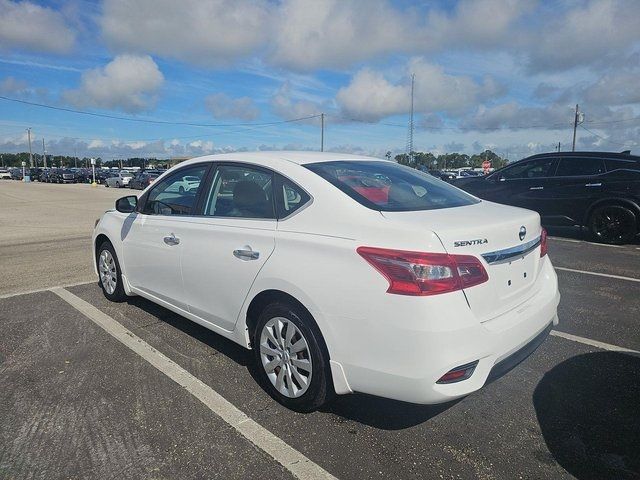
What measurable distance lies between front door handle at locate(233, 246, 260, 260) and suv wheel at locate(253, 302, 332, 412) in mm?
337

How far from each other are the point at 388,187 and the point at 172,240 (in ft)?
6.01

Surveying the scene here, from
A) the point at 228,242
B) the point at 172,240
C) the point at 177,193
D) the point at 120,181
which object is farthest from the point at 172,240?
the point at 120,181

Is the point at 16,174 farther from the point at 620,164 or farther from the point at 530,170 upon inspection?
the point at 620,164

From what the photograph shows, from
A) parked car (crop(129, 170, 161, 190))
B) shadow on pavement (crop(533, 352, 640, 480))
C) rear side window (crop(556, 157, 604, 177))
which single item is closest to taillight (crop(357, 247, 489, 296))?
shadow on pavement (crop(533, 352, 640, 480))

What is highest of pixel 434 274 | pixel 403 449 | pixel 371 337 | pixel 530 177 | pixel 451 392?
pixel 530 177

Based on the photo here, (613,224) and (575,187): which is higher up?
(575,187)

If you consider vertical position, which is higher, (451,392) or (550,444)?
(451,392)

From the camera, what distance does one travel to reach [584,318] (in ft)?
15.0

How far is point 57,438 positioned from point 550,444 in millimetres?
2778

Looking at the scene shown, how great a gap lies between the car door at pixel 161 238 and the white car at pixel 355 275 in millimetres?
27

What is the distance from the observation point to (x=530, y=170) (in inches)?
392

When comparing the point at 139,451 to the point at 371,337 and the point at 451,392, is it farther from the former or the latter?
the point at 451,392

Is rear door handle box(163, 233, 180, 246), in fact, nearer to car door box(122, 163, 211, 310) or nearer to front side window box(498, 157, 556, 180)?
car door box(122, 163, 211, 310)

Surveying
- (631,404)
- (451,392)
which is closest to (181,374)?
(451,392)
